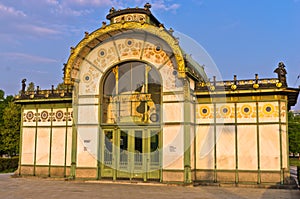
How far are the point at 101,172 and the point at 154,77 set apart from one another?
17.2 ft

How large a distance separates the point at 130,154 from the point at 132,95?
2.87m

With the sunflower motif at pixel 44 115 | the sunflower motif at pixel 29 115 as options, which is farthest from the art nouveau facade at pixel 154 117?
the sunflower motif at pixel 29 115

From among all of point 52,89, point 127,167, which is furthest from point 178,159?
point 52,89

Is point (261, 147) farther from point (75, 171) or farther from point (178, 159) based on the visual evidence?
point (75, 171)

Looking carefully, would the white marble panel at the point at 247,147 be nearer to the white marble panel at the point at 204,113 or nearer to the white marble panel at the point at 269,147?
the white marble panel at the point at 269,147

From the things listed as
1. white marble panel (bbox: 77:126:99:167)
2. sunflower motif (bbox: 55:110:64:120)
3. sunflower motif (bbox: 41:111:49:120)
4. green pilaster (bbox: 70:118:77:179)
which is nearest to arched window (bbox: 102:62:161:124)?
white marble panel (bbox: 77:126:99:167)

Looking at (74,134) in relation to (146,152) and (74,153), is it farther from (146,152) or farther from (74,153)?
(146,152)

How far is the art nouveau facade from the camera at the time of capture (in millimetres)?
15180

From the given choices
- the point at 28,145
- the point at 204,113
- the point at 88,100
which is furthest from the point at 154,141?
the point at 28,145

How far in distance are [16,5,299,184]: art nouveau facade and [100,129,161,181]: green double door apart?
0.05 m

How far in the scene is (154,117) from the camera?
16047 mm

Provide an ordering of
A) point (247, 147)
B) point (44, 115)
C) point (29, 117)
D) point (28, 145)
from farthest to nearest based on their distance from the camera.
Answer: point (29, 117), point (28, 145), point (44, 115), point (247, 147)

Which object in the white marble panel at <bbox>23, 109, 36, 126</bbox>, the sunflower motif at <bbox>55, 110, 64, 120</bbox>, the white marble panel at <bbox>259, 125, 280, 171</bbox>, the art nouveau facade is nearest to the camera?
the white marble panel at <bbox>259, 125, 280, 171</bbox>

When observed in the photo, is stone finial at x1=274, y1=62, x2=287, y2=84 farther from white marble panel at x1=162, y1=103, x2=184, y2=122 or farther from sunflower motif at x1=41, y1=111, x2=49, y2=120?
sunflower motif at x1=41, y1=111, x2=49, y2=120
